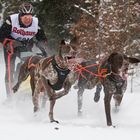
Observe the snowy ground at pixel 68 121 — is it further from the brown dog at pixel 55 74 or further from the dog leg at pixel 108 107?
the brown dog at pixel 55 74

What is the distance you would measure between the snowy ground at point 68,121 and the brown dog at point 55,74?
369 mm

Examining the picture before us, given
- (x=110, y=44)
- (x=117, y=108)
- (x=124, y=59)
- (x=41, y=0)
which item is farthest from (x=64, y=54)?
(x=41, y=0)

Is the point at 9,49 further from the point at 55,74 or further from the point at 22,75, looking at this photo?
the point at 55,74

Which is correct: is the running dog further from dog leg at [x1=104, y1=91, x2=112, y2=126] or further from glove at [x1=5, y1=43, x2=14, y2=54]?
glove at [x1=5, y1=43, x2=14, y2=54]

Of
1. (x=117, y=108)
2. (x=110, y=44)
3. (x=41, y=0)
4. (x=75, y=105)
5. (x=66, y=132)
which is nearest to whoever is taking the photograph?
(x=66, y=132)

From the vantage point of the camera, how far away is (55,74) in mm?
7238

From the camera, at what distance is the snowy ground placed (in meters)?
6.30

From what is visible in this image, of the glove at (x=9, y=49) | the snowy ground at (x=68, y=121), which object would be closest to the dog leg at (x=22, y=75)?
the snowy ground at (x=68, y=121)

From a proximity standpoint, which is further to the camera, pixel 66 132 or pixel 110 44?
pixel 110 44

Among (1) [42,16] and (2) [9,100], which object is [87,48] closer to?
(1) [42,16]

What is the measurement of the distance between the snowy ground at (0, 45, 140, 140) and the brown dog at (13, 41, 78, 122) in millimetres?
369

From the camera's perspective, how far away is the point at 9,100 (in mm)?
8930

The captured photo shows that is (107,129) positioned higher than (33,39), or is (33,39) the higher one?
(33,39)

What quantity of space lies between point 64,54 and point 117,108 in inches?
56.5
